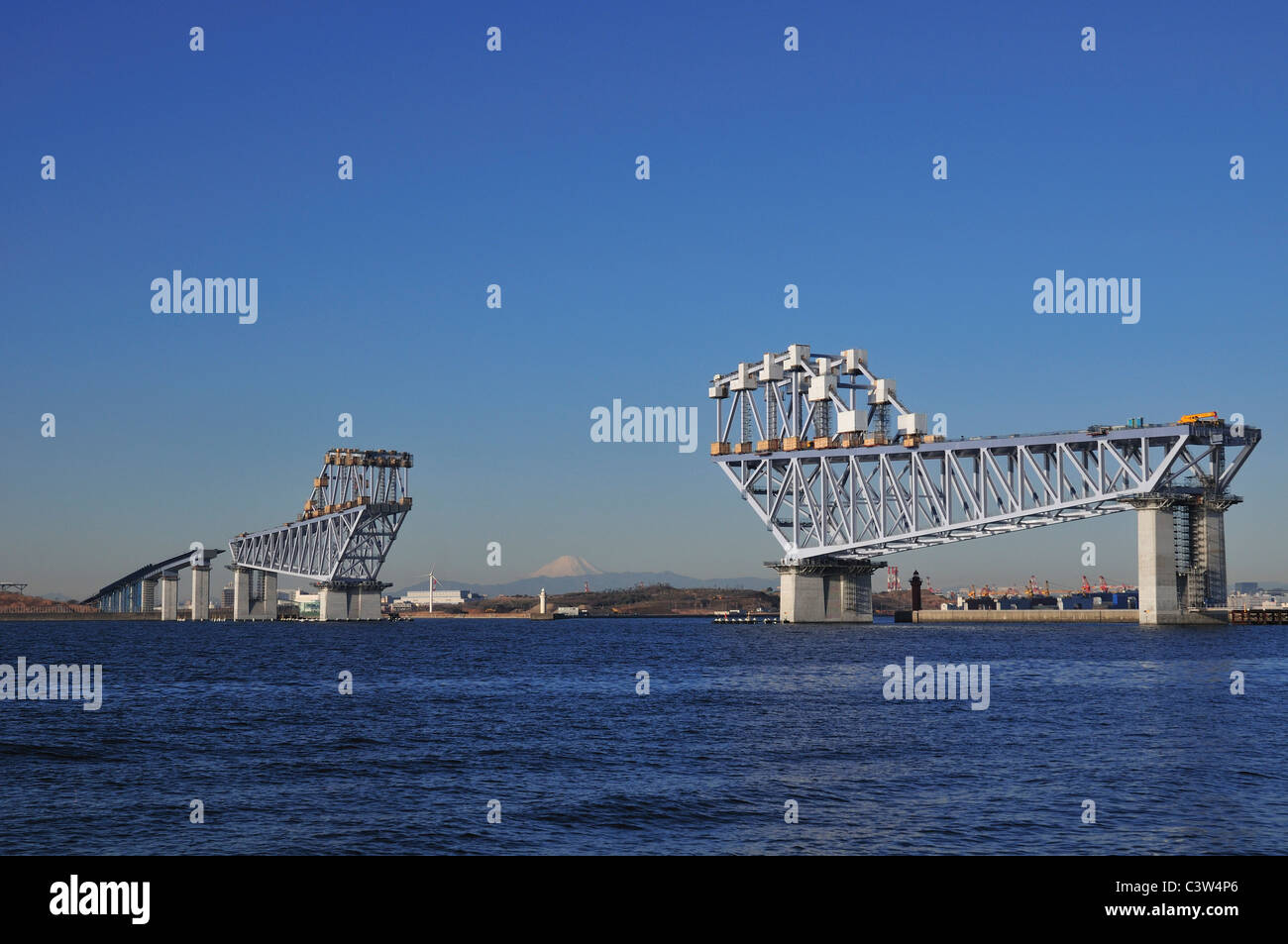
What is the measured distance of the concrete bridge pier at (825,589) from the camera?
14525 centimetres

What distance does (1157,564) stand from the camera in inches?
4348

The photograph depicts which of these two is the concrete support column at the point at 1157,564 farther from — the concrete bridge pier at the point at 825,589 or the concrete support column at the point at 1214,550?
the concrete bridge pier at the point at 825,589

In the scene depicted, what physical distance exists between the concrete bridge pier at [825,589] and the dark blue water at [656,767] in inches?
3261

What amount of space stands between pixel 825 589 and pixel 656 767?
4732 inches

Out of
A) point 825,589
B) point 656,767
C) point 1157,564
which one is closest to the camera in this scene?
point 656,767

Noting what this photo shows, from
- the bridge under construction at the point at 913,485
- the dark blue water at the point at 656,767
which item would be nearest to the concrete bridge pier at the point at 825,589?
the bridge under construction at the point at 913,485

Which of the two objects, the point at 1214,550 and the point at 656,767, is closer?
the point at 656,767

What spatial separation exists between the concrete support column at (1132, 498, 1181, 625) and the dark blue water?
50.1 meters

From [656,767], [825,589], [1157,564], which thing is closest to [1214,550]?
[1157,564]

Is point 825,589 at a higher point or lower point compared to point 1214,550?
lower

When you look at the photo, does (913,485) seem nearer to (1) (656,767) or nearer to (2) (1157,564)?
(2) (1157,564)
